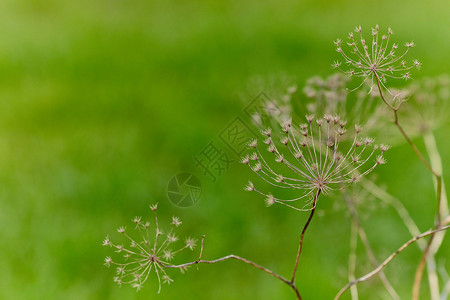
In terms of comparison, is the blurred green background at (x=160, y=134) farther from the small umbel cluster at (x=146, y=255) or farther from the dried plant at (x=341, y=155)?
the small umbel cluster at (x=146, y=255)

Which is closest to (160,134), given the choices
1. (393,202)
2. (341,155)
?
(393,202)

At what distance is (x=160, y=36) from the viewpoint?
3039 mm

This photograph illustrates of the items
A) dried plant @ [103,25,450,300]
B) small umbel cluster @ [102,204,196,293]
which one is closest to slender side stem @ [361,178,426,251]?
dried plant @ [103,25,450,300]

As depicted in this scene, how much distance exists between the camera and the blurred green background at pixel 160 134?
1737 millimetres

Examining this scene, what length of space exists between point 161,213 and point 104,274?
0.41 m

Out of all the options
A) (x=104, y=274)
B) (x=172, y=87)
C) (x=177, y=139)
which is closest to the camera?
(x=104, y=274)

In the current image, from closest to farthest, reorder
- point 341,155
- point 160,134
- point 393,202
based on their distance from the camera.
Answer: point 341,155
point 393,202
point 160,134

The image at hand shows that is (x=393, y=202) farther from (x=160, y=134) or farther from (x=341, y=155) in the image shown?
(x=341, y=155)

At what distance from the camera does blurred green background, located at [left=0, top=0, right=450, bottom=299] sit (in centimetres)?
174

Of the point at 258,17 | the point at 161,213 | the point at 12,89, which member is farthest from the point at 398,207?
the point at 12,89

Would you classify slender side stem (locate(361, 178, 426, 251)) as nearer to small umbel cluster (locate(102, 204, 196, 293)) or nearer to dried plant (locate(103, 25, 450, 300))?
dried plant (locate(103, 25, 450, 300))

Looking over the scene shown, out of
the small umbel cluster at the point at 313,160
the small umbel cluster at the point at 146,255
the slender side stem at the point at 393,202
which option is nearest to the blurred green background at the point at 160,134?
the slender side stem at the point at 393,202

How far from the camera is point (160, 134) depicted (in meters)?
2.37

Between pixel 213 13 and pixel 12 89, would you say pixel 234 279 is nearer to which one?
pixel 12 89
